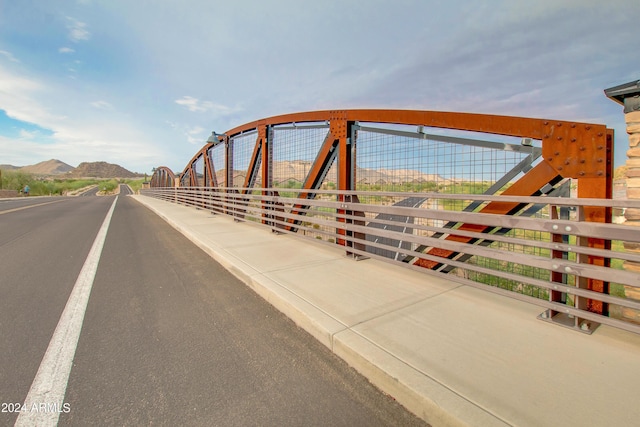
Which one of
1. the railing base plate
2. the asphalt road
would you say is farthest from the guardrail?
the asphalt road

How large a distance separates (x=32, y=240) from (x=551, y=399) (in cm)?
1052

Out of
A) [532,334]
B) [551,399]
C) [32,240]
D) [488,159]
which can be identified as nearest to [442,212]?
[488,159]

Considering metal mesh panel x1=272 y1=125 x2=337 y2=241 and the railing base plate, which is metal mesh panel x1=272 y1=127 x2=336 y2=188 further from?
the railing base plate

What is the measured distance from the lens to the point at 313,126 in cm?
735

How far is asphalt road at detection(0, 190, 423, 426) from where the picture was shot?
199 cm

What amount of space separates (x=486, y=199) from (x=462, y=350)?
68.3 inches

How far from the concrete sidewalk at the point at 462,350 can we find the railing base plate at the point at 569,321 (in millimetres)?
61

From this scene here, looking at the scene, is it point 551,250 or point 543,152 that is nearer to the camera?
point 551,250

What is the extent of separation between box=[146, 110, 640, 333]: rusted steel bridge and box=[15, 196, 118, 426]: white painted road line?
3.55 meters

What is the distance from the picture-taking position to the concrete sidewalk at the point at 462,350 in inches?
74.2

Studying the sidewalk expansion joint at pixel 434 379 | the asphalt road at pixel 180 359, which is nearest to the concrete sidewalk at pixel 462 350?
the sidewalk expansion joint at pixel 434 379

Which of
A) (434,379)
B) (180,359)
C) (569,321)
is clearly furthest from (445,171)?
(180,359)

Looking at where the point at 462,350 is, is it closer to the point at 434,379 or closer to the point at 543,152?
the point at 434,379

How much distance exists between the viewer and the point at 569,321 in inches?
115
